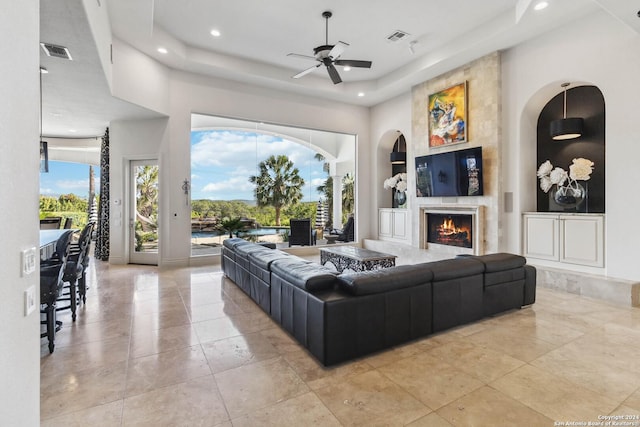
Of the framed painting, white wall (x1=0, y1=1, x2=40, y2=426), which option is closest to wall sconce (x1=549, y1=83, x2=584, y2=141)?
the framed painting

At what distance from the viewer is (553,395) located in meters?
2.15

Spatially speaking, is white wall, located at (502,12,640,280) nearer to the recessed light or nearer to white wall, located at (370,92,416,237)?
the recessed light

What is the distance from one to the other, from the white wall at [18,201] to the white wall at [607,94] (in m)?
6.14

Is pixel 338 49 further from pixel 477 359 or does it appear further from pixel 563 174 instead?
pixel 477 359

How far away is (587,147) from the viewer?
503 centimetres

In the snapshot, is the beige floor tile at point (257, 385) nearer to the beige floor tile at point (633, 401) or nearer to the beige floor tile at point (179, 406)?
the beige floor tile at point (179, 406)

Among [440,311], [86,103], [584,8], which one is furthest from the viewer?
[86,103]

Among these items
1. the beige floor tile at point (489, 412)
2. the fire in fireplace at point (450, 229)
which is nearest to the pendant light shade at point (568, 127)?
the fire in fireplace at point (450, 229)

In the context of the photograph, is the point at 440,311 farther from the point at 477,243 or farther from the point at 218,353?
the point at 477,243

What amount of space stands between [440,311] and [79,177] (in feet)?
37.2

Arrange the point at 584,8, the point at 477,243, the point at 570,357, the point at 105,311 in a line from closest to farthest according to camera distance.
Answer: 1. the point at 570,357
2. the point at 105,311
3. the point at 584,8
4. the point at 477,243

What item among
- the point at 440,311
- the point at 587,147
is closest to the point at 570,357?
the point at 440,311

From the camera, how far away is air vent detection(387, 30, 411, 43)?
18.4ft

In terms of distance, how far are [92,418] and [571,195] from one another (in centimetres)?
642
